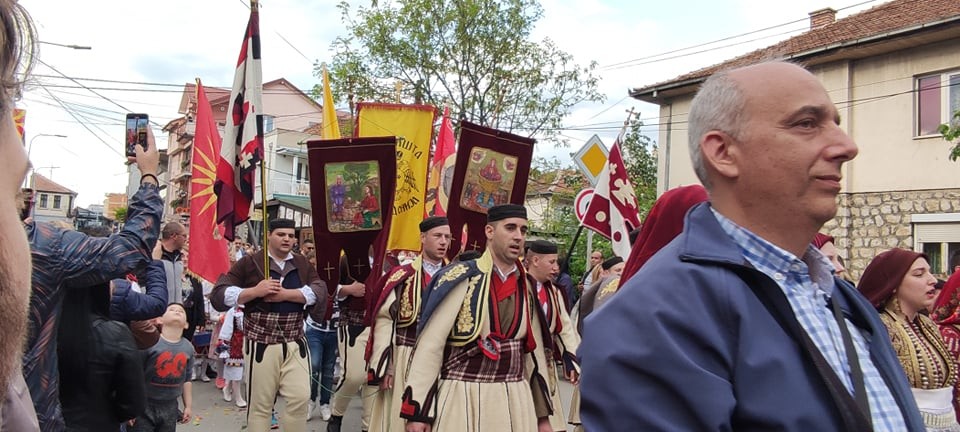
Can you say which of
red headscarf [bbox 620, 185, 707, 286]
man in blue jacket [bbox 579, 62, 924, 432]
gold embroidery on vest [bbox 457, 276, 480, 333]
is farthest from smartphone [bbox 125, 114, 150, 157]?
man in blue jacket [bbox 579, 62, 924, 432]

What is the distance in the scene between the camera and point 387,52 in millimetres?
25719

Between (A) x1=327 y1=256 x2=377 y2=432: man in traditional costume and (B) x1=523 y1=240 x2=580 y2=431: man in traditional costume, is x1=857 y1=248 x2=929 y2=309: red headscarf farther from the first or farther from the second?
(A) x1=327 y1=256 x2=377 y2=432: man in traditional costume

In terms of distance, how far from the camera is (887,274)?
5.05m

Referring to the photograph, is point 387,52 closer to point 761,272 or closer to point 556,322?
point 556,322

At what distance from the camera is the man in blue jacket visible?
4.76ft

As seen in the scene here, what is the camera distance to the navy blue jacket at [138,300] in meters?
4.11

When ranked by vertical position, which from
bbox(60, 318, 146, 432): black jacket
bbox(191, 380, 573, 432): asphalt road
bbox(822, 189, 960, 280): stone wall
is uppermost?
bbox(822, 189, 960, 280): stone wall

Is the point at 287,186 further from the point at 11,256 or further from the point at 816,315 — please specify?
the point at 11,256

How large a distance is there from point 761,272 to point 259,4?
613cm

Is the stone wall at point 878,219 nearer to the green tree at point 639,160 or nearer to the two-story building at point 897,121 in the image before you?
the two-story building at point 897,121

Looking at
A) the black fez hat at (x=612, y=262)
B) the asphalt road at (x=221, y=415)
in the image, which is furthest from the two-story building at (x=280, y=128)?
the black fez hat at (x=612, y=262)

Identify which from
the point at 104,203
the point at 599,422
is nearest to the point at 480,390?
the point at 599,422

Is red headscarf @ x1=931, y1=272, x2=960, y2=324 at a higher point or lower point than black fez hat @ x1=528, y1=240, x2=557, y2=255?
lower

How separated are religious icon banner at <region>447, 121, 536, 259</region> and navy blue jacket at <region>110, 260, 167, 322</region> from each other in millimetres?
3573
